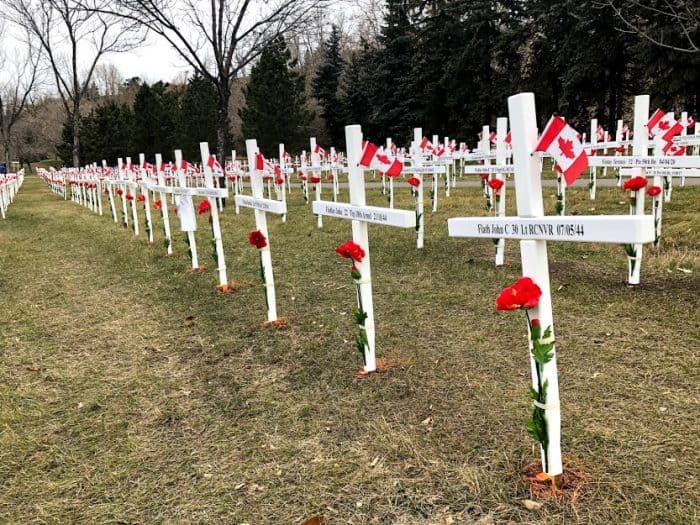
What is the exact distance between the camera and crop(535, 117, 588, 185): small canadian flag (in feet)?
6.68

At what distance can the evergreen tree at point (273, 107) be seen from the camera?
3797 centimetres

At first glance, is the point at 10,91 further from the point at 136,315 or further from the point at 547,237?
the point at 547,237

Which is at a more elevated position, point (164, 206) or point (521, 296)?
point (164, 206)

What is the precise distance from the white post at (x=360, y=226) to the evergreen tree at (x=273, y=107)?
116 feet

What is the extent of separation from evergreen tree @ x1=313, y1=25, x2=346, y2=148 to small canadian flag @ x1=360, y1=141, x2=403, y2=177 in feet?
134

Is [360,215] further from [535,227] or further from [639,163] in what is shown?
[639,163]

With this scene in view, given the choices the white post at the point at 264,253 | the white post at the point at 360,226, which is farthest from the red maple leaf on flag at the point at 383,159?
the white post at the point at 264,253

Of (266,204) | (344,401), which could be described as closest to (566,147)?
(344,401)

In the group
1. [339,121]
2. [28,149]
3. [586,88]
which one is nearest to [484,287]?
[586,88]

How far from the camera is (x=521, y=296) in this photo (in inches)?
87.7

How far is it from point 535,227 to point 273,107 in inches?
1491

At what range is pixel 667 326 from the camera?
414cm

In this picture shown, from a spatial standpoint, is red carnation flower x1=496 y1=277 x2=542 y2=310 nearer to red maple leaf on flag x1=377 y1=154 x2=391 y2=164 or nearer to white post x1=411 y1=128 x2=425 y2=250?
red maple leaf on flag x1=377 y1=154 x2=391 y2=164

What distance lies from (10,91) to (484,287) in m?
42.0
